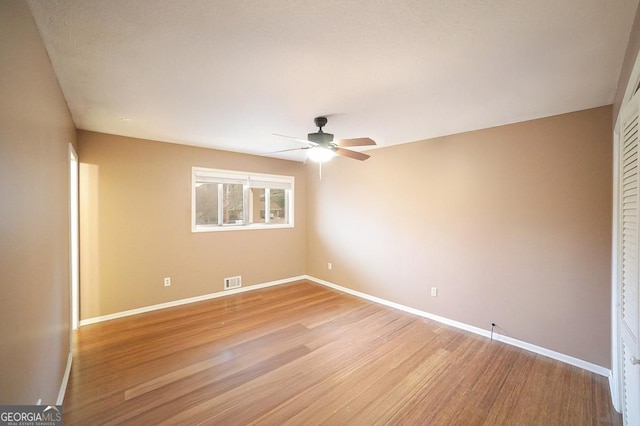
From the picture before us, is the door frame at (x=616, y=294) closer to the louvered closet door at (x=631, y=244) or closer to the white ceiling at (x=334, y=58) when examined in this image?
the louvered closet door at (x=631, y=244)

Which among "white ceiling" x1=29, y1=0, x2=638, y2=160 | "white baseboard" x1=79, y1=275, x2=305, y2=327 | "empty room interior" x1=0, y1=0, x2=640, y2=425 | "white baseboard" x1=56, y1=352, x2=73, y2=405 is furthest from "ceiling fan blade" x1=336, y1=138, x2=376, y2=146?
"white baseboard" x1=79, y1=275, x2=305, y2=327

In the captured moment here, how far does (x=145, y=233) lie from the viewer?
12.6 ft

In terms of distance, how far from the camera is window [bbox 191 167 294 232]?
4367mm

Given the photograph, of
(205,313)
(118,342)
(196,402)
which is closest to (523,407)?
(196,402)

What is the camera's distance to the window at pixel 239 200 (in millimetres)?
4367

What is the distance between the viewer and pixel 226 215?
183 inches

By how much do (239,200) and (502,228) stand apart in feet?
13.2

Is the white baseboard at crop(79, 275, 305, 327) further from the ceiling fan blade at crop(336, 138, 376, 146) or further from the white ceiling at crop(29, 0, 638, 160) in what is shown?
the ceiling fan blade at crop(336, 138, 376, 146)

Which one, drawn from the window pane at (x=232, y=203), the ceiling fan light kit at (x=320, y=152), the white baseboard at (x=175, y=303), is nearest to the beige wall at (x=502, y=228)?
the ceiling fan light kit at (x=320, y=152)

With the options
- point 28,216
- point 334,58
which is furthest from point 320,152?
point 28,216

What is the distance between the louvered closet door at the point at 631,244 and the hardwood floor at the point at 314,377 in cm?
80

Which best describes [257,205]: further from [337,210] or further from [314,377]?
[314,377]

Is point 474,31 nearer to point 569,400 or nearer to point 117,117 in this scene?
point 569,400

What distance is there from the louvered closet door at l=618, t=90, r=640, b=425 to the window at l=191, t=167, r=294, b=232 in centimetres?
451
